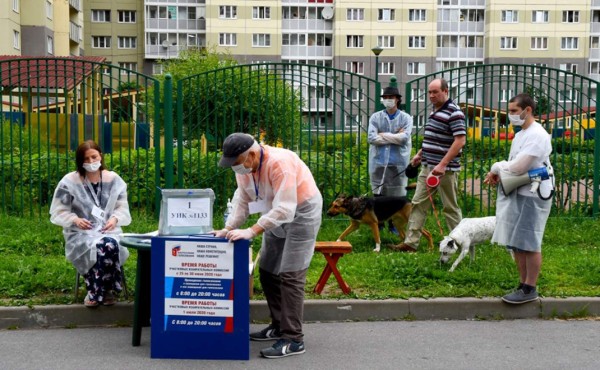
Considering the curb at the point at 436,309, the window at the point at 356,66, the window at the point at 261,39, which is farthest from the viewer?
the window at the point at 261,39

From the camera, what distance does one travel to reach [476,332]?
22.0 ft

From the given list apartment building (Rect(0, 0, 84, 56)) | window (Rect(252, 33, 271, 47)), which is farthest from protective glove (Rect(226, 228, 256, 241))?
window (Rect(252, 33, 271, 47))

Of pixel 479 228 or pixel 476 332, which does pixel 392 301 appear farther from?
pixel 479 228

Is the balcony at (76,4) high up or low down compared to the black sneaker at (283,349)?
up

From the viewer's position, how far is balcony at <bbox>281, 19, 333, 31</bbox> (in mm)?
65500

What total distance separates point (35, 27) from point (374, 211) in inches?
1687

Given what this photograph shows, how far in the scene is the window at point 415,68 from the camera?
64.9 metres

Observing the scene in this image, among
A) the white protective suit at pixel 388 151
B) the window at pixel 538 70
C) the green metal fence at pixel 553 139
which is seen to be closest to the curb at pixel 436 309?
the white protective suit at pixel 388 151

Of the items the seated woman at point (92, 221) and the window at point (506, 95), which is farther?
the window at point (506, 95)

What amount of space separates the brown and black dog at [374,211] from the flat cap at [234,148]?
12.4ft

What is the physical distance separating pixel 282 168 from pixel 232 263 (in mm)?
784

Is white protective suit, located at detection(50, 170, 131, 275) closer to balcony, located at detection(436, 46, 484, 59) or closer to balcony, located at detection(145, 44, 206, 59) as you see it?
balcony, located at detection(145, 44, 206, 59)

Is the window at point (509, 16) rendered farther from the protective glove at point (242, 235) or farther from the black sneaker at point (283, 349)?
the protective glove at point (242, 235)

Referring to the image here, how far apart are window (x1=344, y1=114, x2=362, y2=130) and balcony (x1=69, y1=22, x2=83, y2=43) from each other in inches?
2015
